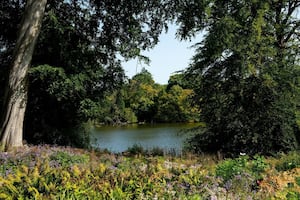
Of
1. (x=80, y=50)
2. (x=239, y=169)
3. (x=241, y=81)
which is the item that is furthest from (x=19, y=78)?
(x=239, y=169)

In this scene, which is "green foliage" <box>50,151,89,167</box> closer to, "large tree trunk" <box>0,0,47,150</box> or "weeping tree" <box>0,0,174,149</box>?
"large tree trunk" <box>0,0,47,150</box>

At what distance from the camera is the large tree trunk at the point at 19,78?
1261 cm

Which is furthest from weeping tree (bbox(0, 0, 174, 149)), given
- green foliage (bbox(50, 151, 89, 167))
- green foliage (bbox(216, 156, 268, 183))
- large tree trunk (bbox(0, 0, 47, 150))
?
green foliage (bbox(216, 156, 268, 183))

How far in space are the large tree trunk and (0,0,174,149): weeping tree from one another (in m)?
1.40

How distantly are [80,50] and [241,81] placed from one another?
5.83 m

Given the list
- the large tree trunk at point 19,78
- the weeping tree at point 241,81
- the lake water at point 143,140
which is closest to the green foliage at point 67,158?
the large tree trunk at point 19,78

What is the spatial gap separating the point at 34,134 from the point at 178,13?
22.6 feet

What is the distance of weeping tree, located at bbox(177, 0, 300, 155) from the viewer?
1478 centimetres

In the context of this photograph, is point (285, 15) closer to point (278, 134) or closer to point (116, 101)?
point (278, 134)

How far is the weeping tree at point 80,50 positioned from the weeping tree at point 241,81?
1754mm

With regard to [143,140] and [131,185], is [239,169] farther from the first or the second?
[143,140]

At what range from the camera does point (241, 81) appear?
50.8 feet

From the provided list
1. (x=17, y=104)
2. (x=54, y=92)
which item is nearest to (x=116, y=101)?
(x=54, y=92)

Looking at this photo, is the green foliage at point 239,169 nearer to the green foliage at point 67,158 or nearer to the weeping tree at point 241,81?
the green foliage at point 67,158
